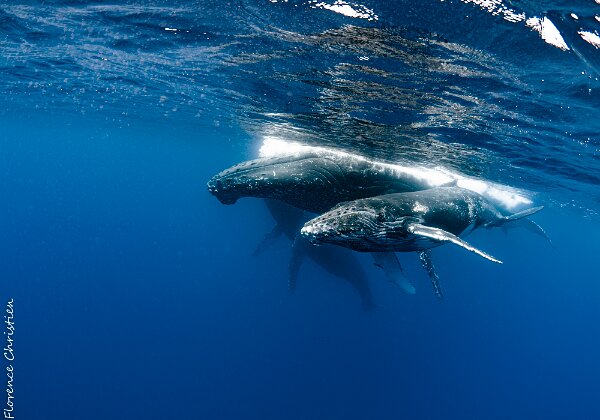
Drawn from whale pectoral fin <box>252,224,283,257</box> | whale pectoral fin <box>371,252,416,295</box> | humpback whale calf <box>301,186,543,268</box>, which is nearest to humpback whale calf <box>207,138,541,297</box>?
whale pectoral fin <box>371,252,416,295</box>

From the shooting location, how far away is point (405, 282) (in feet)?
24.9

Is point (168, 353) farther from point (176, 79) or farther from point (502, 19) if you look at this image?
point (502, 19)

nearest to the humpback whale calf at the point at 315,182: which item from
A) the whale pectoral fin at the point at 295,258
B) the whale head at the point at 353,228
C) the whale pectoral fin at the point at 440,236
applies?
the whale head at the point at 353,228

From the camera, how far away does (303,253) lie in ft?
61.1

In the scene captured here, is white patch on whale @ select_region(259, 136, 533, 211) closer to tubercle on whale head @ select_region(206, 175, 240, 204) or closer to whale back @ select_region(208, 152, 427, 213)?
whale back @ select_region(208, 152, 427, 213)

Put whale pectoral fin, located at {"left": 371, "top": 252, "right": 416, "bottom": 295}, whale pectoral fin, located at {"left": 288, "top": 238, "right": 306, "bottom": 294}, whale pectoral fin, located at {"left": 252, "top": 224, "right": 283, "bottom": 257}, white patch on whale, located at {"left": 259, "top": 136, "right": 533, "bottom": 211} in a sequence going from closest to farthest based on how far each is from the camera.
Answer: whale pectoral fin, located at {"left": 371, "top": 252, "right": 416, "bottom": 295}
whale pectoral fin, located at {"left": 288, "top": 238, "right": 306, "bottom": 294}
whale pectoral fin, located at {"left": 252, "top": 224, "right": 283, "bottom": 257}
white patch on whale, located at {"left": 259, "top": 136, "right": 533, "bottom": 211}

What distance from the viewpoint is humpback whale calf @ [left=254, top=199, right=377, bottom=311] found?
16.6 meters

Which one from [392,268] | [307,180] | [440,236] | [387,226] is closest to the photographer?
[440,236]

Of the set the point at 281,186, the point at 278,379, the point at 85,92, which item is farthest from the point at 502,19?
the point at 278,379

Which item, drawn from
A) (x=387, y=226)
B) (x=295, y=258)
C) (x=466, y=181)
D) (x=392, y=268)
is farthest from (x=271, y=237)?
(x=387, y=226)

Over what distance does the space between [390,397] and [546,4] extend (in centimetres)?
3325

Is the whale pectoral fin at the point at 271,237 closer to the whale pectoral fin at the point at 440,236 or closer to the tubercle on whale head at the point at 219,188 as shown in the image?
the tubercle on whale head at the point at 219,188

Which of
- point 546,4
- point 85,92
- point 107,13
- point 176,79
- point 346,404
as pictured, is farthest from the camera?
point 346,404

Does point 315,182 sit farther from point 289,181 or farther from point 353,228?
point 353,228
